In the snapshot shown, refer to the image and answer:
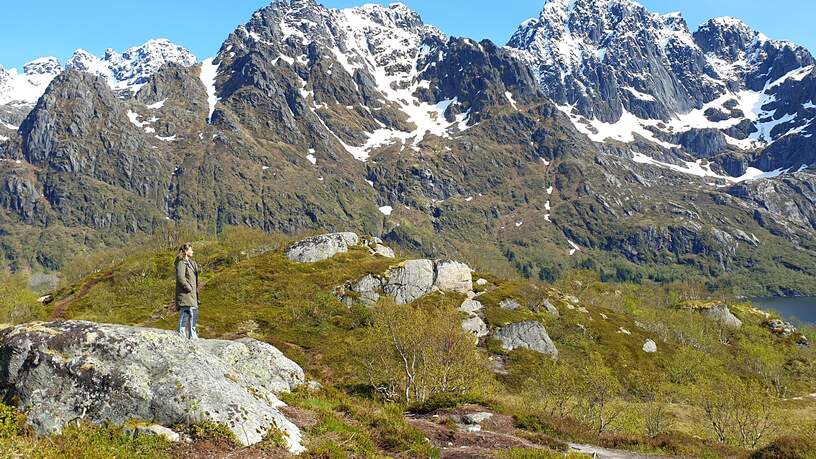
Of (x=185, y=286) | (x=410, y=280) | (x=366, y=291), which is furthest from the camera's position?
(x=410, y=280)

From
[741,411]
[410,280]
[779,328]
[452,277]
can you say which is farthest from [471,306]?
[779,328]

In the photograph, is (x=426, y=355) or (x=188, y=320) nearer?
(x=188, y=320)

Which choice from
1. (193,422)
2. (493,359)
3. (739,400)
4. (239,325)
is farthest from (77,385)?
(493,359)

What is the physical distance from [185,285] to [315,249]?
119307 millimetres

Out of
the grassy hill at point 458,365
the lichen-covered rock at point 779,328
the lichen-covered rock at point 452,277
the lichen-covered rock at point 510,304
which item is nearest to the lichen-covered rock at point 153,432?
the grassy hill at point 458,365

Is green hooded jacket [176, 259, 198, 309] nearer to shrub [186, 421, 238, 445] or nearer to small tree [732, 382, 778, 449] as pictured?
shrub [186, 421, 238, 445]

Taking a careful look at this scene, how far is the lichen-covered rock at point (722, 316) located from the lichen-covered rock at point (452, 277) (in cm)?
10409

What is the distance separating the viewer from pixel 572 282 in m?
185

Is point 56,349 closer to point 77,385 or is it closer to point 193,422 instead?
point 77,385

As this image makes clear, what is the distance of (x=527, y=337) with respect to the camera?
10469 cm

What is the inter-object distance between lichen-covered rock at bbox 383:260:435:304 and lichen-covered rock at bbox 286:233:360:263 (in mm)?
27141

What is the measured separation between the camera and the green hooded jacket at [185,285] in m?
21.2

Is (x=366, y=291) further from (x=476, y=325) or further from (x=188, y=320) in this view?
(x=188, y=320)

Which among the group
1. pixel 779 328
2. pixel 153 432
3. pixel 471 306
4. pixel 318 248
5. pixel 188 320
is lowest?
pixel 153 432
